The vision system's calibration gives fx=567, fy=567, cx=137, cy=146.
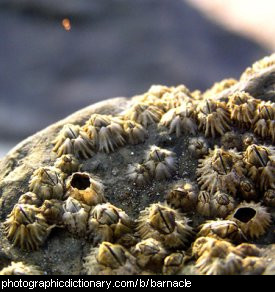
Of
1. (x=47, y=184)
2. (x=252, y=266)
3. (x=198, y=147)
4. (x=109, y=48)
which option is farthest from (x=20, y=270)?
(x=109, y=48)

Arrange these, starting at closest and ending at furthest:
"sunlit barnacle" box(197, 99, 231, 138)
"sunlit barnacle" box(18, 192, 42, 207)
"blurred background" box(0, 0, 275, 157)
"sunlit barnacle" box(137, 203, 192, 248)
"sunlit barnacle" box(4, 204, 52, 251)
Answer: "sunlit barnacle" box(137, 203, 192, 248), "sunlit barnacle" box(4, 204, 52, 251), "sunlit barnacle" box(18, 192, 42, 207), "sunlit barnacle" box(197, 99, 231, 138), "blurred background" box(0, 0, 275, 157)

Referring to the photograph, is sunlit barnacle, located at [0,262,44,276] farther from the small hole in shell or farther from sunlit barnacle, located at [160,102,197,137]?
sunlit barnacle, located at [160,102,197,137]

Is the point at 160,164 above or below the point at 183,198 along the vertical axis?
above

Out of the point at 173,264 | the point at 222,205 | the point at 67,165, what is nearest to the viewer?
the point at 173,264

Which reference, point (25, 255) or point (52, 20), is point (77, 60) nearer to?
point (52, 20)

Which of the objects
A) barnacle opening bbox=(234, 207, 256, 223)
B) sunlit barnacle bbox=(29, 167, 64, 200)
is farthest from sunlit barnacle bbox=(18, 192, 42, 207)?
barnacle opening bbox=(234, 207, 256, 223)

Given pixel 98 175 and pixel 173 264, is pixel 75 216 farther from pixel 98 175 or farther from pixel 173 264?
pixel 173 264

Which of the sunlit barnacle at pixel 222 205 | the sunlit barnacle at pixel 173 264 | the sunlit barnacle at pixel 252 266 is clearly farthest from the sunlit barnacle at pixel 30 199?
the sunlit barnacle at pixel 252 266
